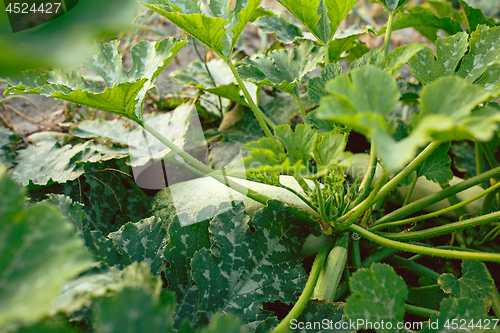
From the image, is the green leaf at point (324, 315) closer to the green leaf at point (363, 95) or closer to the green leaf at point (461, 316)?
the green leaf at point (461, 316)

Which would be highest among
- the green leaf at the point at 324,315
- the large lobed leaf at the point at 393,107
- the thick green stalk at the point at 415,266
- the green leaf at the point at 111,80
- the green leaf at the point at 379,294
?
the large lobed leaf at the point at 393,107

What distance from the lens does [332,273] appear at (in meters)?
0.82

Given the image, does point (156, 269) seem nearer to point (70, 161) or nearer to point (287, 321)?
point (287, 321)

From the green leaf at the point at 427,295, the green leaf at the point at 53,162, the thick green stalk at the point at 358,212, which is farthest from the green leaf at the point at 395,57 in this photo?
the green leaf at the point at 53,162

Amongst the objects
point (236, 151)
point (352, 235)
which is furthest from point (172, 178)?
point (352, 235)

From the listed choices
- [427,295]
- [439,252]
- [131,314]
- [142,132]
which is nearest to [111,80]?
[142,132]

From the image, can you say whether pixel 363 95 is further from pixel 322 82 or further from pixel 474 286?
pixel 474 286

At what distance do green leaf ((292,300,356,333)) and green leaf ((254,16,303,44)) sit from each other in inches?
32.4

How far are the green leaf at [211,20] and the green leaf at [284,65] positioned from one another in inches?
3.6

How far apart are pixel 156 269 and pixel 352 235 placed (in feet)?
1.77

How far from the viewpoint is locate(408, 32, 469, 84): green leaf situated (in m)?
0.77

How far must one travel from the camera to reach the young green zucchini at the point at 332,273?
0.80 metres

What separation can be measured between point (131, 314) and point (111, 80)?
723 mm

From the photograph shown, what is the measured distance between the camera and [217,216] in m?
0.83
